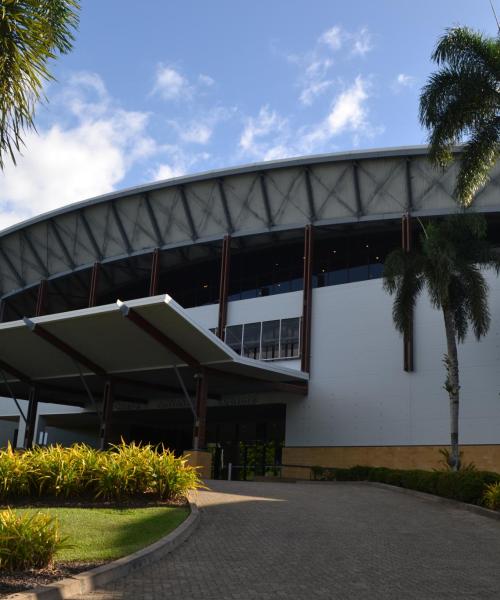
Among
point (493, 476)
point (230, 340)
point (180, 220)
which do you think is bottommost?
point (493, 476)

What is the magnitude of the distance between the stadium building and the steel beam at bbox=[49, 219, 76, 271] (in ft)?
0.52

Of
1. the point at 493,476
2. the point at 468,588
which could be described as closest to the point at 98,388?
the point at 493,476

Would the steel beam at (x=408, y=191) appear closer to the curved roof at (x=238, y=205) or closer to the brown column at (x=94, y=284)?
the curved roof at (x=238, y=205)

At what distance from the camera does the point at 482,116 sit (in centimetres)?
1934

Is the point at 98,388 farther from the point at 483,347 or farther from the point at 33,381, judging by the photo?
the point at 483,347

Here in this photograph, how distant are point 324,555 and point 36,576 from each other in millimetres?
4945

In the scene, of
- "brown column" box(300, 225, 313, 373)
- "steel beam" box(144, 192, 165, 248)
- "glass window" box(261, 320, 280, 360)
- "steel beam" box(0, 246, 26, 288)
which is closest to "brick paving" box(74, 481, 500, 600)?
"brown column" box(300, 225, 313, 373)

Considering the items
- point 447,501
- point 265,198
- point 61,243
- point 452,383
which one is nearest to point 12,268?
point 61,243

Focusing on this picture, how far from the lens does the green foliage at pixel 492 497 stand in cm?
1681

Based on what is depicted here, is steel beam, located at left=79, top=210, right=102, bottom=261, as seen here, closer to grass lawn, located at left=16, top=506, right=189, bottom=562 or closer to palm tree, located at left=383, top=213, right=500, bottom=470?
palm tree, located at left=383, top=213, right=500, bottom=470

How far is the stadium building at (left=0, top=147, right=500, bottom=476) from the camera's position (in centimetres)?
2922

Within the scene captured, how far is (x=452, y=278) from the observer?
85.2 feet

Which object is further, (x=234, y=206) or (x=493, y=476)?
(x=234, y=206)

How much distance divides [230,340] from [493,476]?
71.7 ft
